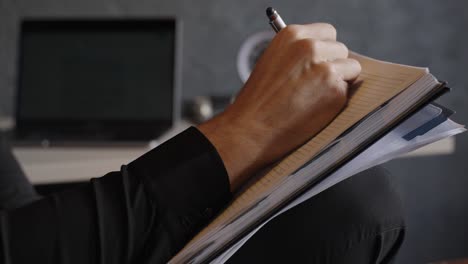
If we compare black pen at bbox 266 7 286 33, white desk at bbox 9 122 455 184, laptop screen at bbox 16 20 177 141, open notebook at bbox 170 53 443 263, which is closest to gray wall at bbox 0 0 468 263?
laptop screen at bbox 16 20 177 141

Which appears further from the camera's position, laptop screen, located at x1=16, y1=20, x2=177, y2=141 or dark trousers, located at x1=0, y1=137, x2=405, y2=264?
laptop screen, located at x1=16, y1=20, x2=177, y2=141

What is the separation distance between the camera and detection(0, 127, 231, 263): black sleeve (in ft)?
1.42

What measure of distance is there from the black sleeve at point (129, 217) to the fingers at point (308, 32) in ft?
0.42

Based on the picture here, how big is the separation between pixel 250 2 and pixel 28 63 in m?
0.63

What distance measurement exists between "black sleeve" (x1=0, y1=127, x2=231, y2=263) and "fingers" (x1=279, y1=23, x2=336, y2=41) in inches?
5.1

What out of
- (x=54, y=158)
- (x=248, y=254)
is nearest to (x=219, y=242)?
(x=248, y=254)

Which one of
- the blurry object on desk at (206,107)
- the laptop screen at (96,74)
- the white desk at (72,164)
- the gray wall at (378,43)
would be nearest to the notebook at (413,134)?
the white desk at (72,164)

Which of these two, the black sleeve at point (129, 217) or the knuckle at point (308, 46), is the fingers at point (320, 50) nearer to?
the knuckle at point (308, 46)

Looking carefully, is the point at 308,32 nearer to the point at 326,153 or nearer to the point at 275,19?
the point at 275,19

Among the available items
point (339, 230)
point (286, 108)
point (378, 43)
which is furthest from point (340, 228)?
point (378, 43)

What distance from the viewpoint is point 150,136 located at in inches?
45.1

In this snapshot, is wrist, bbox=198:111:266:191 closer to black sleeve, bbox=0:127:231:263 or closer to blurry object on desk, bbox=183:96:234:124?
black sleeve, bbox=0:127:231:263

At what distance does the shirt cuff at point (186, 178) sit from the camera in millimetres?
437

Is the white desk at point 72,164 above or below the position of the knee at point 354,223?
above
